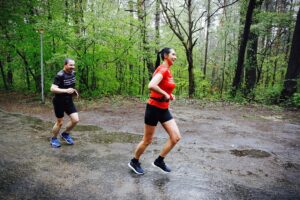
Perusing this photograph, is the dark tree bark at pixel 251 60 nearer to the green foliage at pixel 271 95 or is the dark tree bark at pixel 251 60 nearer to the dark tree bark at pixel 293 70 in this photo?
the green foliage at pixel 271 95

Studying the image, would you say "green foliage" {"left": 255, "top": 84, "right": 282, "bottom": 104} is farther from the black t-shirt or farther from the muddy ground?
the black t-shirt

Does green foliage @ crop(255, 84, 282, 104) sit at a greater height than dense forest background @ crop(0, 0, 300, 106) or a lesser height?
lesser

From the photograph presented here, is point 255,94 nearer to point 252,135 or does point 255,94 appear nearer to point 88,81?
point 252,135

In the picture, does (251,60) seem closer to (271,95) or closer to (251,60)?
(251,60)

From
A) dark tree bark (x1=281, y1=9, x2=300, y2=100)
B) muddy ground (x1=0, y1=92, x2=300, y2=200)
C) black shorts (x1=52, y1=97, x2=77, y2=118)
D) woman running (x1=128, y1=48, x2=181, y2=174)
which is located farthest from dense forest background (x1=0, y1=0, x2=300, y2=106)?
woman running (x1=128, y1=48, x2=181, y2=174)

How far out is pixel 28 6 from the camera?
13.5 metres

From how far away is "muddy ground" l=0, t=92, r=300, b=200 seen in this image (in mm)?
4164

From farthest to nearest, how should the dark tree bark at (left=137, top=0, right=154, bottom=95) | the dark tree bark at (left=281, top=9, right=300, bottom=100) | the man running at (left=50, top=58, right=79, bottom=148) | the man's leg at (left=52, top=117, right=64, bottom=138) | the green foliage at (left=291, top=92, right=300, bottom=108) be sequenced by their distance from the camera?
the dark tree bark at (left=137, top=0, right=154, bottom=95), the dark tree bark at (left=281, top=9, right=300, bottom=100), the green foliage at (left=291, top=92, right=300, bottom=108), the man's leg at (left=52, top=117, right=64, bottom=138), the man running at (left=50, top=58, right=79, bottom=148)

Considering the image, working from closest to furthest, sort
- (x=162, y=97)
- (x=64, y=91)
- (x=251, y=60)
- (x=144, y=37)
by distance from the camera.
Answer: (x=162, y=97) < (x=64, y=91) < (x=144, y=37) < (x=251, y=60)

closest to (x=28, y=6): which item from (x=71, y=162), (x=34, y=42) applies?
(x=34, y=42)

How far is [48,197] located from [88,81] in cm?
1188

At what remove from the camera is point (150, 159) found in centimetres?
553

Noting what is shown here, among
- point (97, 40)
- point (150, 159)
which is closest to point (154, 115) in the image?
point (150, 159)

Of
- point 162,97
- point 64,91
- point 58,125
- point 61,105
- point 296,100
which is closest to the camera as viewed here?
point 162,97
